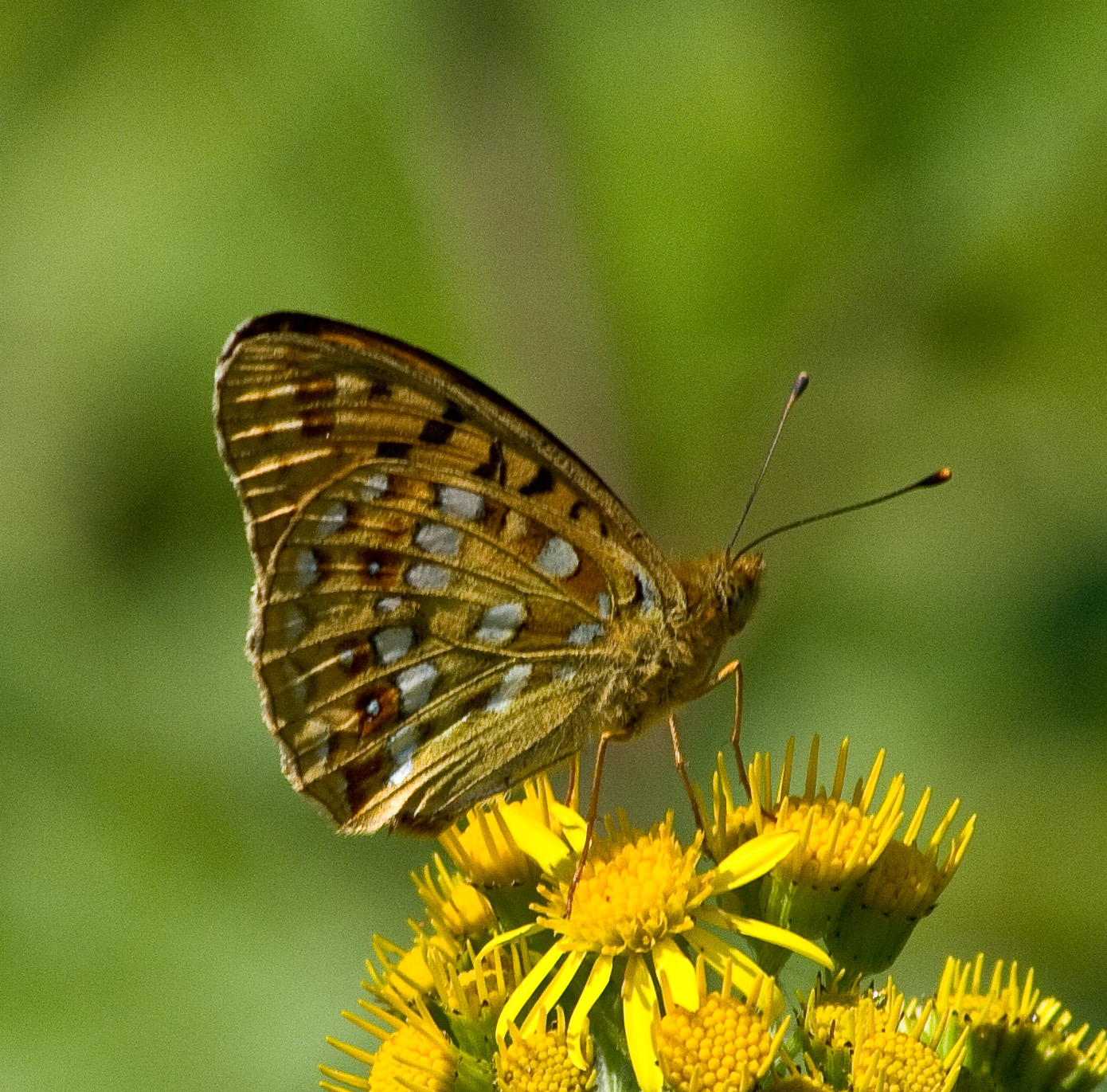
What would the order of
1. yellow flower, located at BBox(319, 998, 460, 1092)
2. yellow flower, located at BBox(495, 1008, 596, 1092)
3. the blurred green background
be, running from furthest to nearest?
1. the blurred green background
2. yellow flower, located at BBox(319, 998, 460, 1092)
3. yellow flower, located at BBox(495, 1008, 596, 1092)

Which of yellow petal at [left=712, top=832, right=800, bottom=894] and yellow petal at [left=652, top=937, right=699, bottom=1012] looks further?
yellow petal at [left=712, top=832, right=800, bottom=894]

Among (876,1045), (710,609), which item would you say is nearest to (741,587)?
(710,609)

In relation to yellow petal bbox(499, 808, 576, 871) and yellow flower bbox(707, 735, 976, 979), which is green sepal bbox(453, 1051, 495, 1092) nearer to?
yellow petal bbox(499, 808, 576, 871)

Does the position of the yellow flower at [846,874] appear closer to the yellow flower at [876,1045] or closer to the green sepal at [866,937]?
the green sepal at [866,937]

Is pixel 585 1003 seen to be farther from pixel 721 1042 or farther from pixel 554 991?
pixel 721 1042

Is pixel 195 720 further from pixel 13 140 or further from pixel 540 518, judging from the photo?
pixel 540 518

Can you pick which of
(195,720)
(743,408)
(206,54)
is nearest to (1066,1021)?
(743,408)

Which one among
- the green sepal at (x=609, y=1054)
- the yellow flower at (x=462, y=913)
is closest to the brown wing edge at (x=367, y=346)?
the yellow flower at (x=462, y=913)

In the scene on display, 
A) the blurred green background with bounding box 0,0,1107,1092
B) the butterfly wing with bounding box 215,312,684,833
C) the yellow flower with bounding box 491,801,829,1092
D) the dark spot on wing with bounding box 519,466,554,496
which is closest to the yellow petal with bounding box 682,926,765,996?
the yellow flower with bounding box 491,801,829,1092
